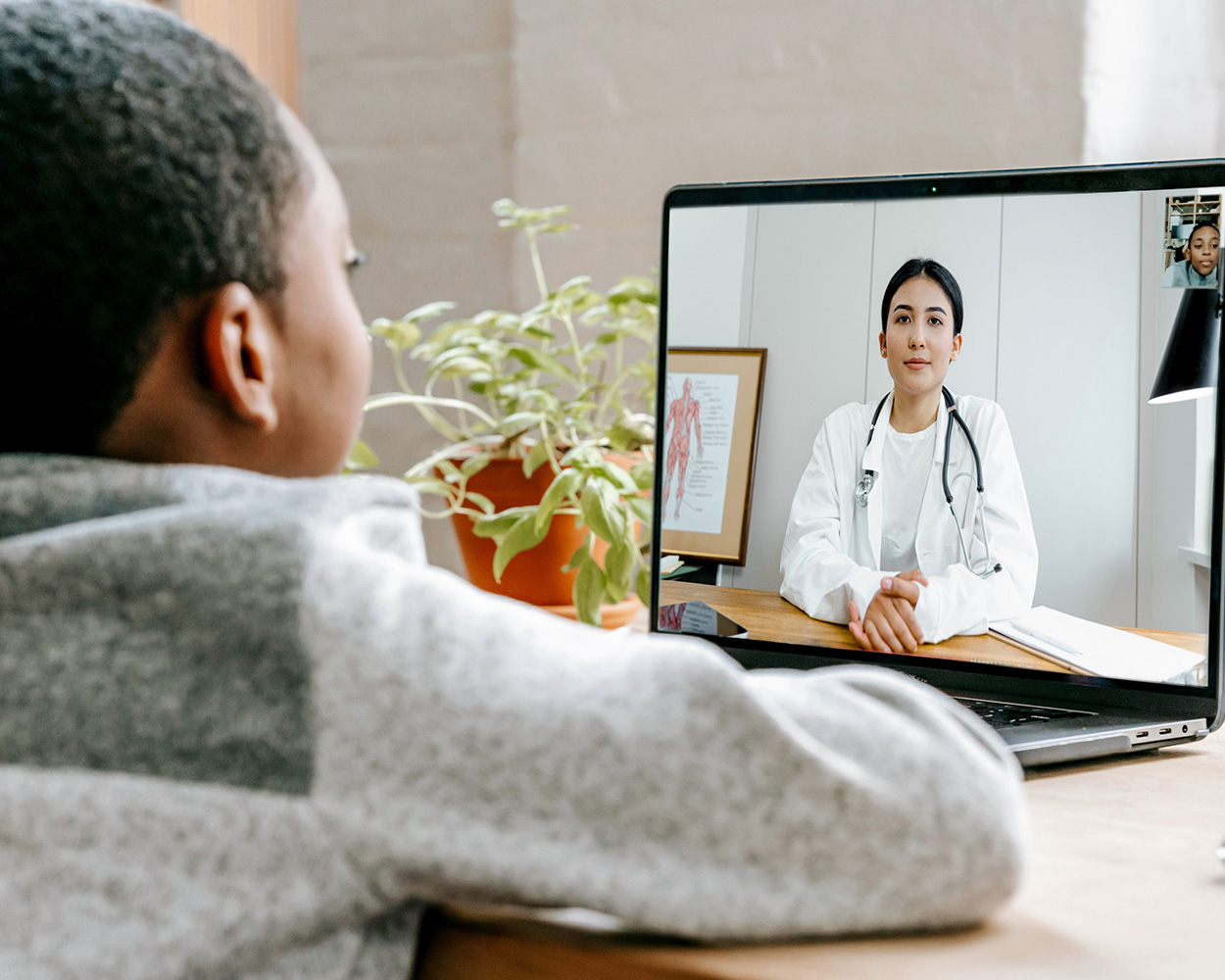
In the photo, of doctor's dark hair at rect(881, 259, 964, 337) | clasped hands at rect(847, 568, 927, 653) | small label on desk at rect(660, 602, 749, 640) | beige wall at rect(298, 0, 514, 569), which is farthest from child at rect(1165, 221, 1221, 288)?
beige wall at rect(298, 0, 514, 569)

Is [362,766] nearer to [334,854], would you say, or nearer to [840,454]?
[334,854]

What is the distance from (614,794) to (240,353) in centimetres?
21

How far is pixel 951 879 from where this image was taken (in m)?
0.29

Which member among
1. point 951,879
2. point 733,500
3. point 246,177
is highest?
point 246,177

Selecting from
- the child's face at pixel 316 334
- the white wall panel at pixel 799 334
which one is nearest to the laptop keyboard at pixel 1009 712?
the white wall panel at pixel 799 334

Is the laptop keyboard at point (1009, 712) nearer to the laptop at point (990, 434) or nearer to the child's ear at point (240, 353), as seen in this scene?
the laptop at point (990, 434)

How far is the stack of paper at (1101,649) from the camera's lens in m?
0.58

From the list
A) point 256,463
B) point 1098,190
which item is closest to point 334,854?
point 256,463

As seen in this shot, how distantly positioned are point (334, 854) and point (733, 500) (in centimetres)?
46

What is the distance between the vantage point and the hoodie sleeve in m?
0.28

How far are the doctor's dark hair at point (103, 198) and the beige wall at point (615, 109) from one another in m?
0.78

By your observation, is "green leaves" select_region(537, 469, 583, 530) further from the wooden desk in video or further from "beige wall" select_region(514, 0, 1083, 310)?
"beige wall" select_region(514, 0, 1083, 310)

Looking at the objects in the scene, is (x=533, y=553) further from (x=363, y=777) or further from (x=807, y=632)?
(x=363, y=777)

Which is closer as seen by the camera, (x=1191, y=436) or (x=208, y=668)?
(x=208, y=668)
